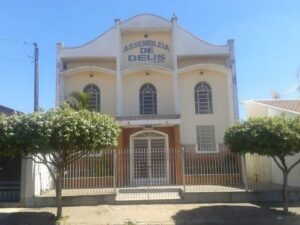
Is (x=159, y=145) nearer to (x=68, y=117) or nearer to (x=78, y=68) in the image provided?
(x=78, y=68)

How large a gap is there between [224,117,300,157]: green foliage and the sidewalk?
2.21 meters

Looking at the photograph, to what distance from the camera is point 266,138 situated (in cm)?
1363

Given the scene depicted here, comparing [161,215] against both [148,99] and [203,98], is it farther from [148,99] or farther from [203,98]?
[203,98]

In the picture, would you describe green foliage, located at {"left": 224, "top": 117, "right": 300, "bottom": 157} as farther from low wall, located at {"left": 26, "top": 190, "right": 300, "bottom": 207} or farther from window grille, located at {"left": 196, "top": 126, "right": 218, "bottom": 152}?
window grille, located at {"left": 196, "top": 126, "right": 218, "bottom": 152}

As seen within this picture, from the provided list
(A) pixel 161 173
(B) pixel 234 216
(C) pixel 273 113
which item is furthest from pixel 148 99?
(B) pixel 234 216

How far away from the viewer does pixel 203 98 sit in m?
22.6

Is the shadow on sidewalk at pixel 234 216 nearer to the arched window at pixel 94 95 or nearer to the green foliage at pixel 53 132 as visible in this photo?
the green foliage at pixel 53 132

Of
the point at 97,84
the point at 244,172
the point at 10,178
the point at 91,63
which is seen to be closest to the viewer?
the point at 10,178

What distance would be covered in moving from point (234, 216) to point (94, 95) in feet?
37.7

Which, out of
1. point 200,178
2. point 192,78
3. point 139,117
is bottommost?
point 200,178

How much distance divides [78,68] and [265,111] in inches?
415

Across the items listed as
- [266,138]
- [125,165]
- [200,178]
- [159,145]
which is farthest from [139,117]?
[266,138]

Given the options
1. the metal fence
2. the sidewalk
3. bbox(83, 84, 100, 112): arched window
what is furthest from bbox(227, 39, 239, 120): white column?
bbox(83, 84, 100, 112): arched window

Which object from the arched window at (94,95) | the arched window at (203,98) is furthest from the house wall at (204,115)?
the arched window at (94,95)
